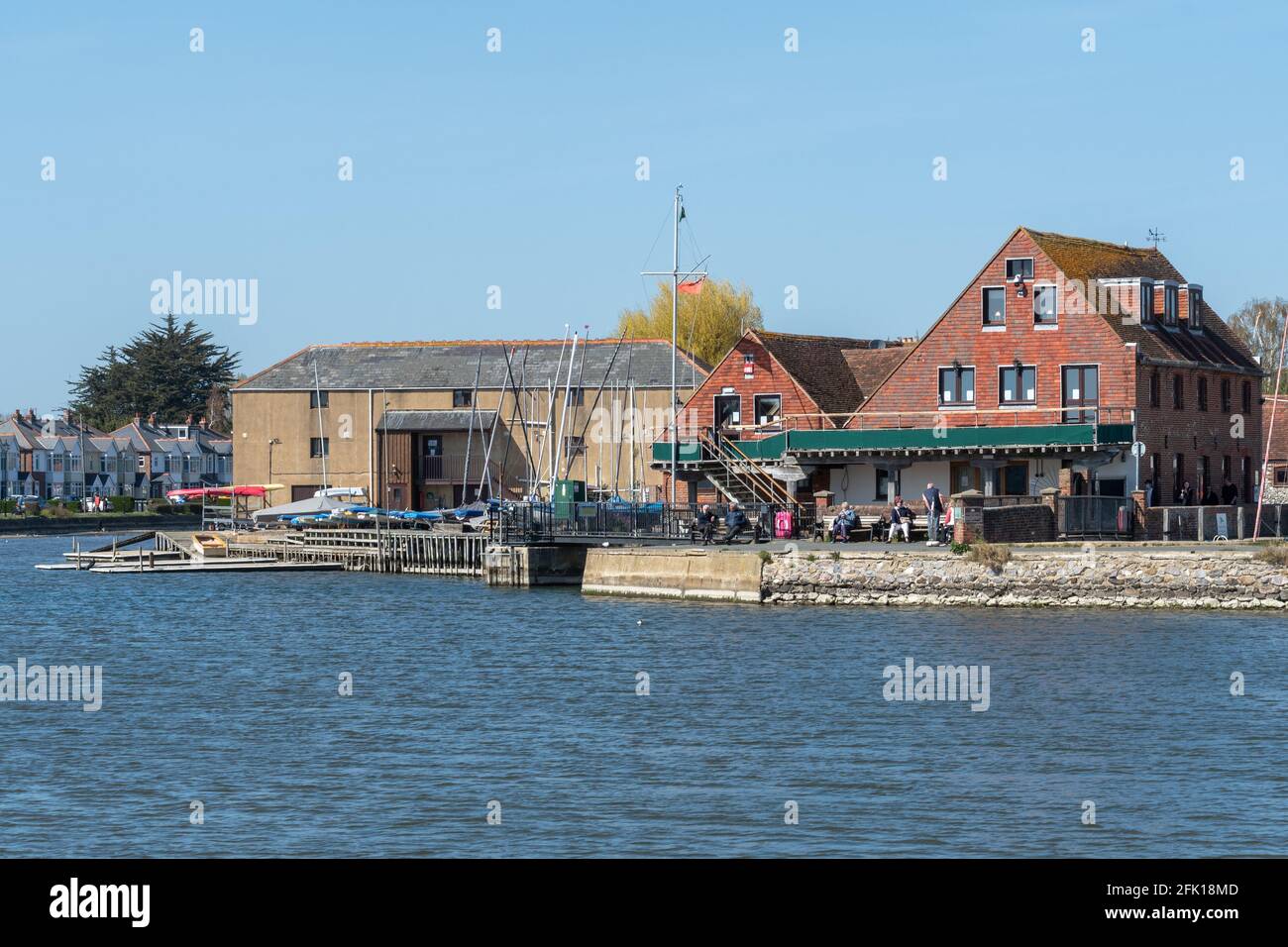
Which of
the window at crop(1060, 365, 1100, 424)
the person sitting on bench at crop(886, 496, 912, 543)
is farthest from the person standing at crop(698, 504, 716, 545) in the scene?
the window at crop(1060, 365, 1100, 424)

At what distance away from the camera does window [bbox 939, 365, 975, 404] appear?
2501 inches

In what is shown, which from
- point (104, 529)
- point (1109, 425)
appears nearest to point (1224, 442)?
point (1109, 425)

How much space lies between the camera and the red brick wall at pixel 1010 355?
6031 centimetres

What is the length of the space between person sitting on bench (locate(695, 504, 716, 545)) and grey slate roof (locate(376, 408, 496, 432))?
1443 inches

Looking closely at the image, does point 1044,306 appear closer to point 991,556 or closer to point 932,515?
point 932,515

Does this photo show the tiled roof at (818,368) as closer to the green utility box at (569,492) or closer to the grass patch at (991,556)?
the green utility box at (569,492)

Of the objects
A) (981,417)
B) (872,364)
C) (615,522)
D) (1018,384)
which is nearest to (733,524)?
(615,522)

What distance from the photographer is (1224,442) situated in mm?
66312

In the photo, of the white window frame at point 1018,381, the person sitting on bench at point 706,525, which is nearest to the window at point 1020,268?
the white window frame at point 1018,381

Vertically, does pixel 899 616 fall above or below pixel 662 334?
below

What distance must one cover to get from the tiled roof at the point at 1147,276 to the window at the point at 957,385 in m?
5.09

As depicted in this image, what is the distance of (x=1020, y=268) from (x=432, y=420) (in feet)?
136

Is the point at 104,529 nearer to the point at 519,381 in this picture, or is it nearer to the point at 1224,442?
the point at 519,381
